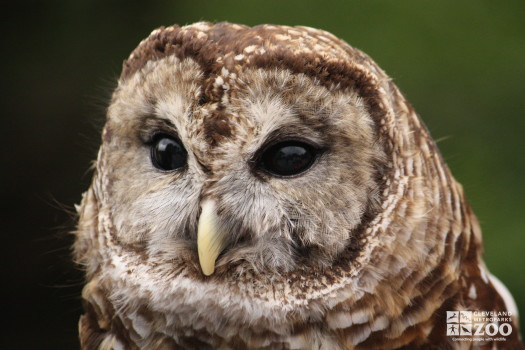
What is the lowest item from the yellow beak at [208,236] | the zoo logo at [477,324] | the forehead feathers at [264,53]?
the zoo logo at [477,324]

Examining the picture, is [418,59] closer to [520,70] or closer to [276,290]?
[520,70]

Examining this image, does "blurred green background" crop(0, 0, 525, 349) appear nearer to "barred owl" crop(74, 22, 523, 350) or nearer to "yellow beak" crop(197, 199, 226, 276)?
"barred owl" crop(74, 22, 523, 350)

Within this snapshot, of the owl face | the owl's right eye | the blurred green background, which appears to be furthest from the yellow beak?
the blurred green background

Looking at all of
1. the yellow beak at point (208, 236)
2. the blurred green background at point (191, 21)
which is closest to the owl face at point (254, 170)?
the yellow beak at point (208, 236)

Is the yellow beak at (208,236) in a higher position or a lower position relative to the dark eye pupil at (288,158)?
lower

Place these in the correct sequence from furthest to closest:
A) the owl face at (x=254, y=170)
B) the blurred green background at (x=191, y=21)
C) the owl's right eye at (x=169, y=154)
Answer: the blurred green background at (x=191, y=21)
the owl's right eye at (x=169, y=154)
the owl face at (x=254, y=170)

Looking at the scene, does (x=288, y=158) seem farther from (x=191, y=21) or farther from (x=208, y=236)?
(x=191, y=21)

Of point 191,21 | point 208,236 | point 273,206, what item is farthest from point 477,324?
point 191,21

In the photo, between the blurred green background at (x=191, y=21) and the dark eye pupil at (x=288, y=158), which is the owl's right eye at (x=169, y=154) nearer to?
the dark eye pupil at (x=288, y=158)

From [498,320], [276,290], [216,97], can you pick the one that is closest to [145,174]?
[216,97]
